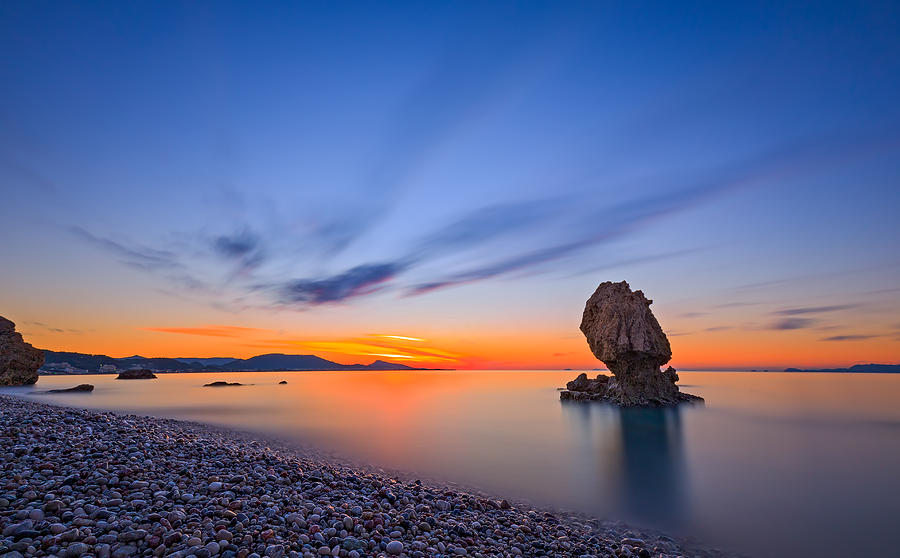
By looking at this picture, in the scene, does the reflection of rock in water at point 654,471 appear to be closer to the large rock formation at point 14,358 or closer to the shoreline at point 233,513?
the shoreline at point 233,513

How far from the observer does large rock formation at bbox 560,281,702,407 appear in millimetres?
33312

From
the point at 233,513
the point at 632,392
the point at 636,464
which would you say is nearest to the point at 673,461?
the point at 636,464

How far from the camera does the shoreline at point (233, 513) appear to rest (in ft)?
17.7

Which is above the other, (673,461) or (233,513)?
(233,513)

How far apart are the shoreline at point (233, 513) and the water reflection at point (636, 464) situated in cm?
214

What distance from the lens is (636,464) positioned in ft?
52.5

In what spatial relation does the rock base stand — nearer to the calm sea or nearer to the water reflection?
the calm sea

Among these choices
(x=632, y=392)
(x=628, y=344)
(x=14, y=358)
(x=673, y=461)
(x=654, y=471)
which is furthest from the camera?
(x=14, y=358)

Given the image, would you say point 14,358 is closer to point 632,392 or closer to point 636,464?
point 636,464

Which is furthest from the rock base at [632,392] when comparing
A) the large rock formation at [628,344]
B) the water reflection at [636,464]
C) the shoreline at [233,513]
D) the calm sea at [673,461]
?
the shoreline at [233,513]

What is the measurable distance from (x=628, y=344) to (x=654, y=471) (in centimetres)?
1950

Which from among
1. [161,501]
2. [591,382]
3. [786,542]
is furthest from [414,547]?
[591,382]

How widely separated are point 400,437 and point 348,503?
1346 centimetres

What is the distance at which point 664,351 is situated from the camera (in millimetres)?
35062
